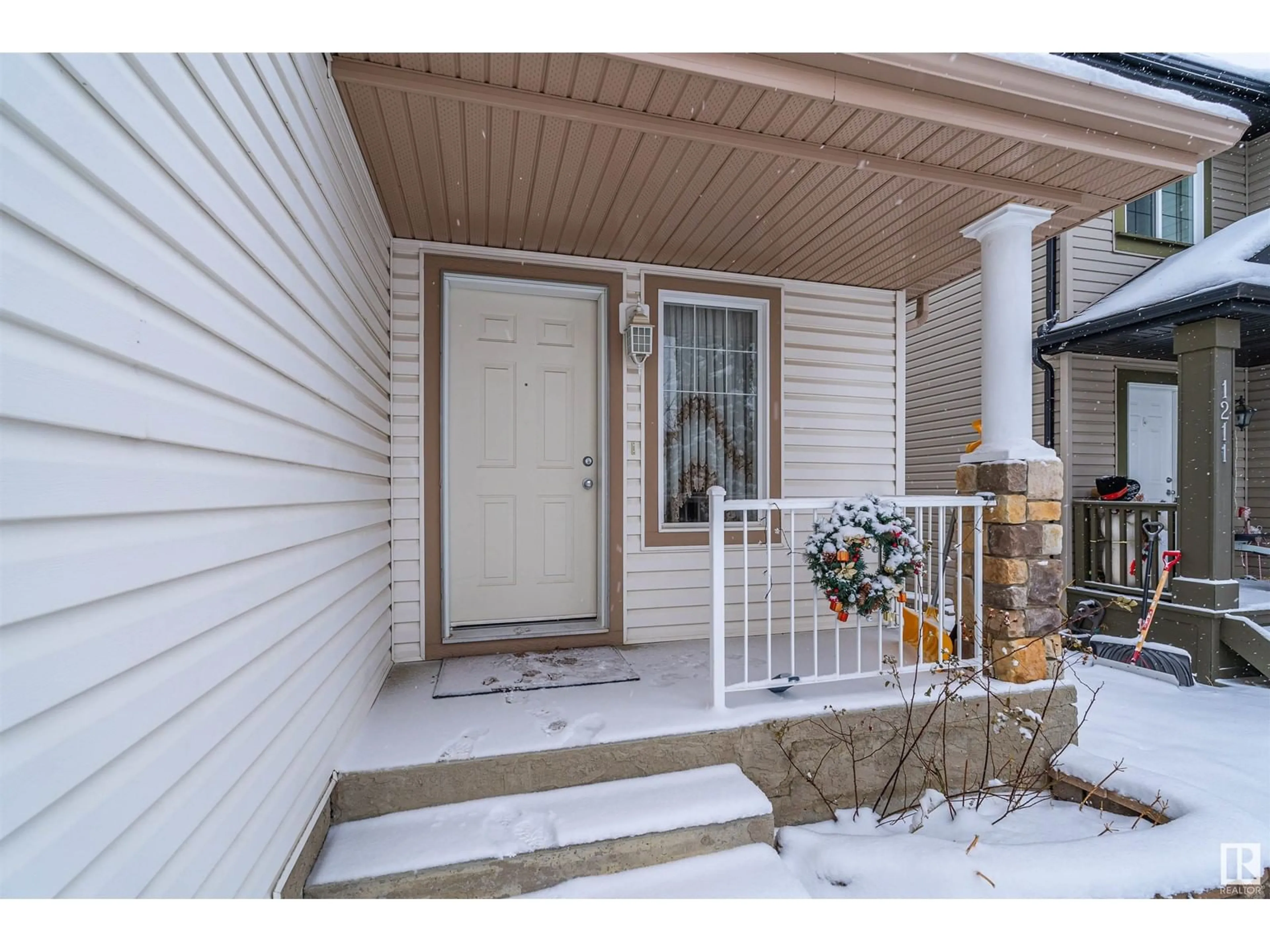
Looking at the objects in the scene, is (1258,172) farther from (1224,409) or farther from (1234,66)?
(1224,409)

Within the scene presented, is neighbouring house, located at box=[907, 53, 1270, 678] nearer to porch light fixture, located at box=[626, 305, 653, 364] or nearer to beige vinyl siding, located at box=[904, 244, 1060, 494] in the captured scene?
beige vinyl siding, located at box=[904, 244, 1060, 494]

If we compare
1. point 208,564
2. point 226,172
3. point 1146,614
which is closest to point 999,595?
point 1146,614

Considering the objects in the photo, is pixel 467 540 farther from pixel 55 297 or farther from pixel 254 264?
pixel 55 297

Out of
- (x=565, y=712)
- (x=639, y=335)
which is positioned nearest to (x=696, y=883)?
(x=565, y=712)

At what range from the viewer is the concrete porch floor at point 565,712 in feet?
6.61

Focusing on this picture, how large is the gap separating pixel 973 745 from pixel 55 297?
3385 mm

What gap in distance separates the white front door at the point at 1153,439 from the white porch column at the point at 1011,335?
4.12m

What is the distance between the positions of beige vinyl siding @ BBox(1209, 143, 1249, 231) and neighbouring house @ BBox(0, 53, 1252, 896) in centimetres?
456

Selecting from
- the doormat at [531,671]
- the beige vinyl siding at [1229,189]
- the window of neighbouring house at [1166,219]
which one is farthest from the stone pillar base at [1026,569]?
the beige vinyl siding at [1229,189]

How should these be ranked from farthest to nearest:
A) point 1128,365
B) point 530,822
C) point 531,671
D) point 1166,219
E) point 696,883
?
point 1166,219
point 1128,365
point 531,671
point 530,822
point 696,883

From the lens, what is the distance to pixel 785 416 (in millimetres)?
3771

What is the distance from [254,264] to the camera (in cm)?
130

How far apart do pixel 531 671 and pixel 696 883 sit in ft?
4.44

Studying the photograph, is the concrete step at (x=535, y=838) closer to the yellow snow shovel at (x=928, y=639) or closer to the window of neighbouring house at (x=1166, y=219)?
the yellow snow shovel at (x=928, y=639)
